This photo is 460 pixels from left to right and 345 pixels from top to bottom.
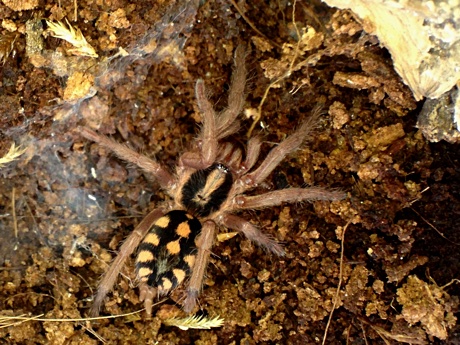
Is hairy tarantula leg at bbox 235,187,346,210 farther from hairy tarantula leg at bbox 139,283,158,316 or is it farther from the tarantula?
hairy tarantula leg at bbox 139,283,158,316

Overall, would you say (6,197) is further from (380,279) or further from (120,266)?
(380,279)

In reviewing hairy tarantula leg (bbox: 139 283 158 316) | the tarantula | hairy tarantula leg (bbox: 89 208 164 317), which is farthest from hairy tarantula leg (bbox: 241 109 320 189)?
hairy tarantula leg (bbox: 139 283 158 316)

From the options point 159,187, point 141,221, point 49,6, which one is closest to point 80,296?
point 141,221

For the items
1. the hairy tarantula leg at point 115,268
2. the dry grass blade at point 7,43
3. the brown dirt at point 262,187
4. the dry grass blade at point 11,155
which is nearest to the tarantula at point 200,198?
the hairy tarantula leg at point 115,268

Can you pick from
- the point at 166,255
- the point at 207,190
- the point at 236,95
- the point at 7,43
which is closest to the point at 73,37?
the point at 7,43

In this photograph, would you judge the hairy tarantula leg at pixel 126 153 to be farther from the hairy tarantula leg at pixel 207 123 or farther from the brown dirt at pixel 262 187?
the hairy tarantula leg at pixel 207 123
